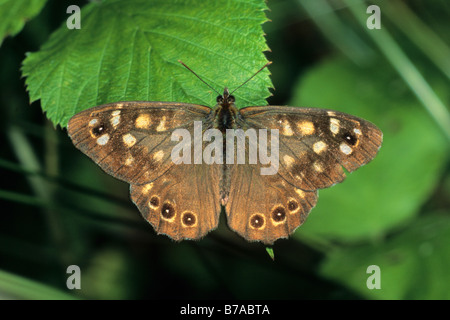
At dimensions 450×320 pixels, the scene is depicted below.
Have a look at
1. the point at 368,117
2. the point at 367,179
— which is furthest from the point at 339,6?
the point at 367,179

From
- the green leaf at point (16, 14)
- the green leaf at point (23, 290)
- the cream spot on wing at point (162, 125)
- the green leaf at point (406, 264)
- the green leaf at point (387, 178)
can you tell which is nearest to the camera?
the green leaf at point (23, 290)

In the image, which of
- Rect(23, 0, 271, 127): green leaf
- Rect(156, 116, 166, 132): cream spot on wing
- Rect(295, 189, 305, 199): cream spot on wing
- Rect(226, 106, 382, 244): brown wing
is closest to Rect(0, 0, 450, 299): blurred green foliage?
Rect(23, 0, 271, 127): green leaf

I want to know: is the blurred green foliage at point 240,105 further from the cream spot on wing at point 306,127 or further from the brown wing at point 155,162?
the cream spot on wing at point 306,127

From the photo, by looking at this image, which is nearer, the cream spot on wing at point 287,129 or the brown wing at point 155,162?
the brown wing at point 155,162

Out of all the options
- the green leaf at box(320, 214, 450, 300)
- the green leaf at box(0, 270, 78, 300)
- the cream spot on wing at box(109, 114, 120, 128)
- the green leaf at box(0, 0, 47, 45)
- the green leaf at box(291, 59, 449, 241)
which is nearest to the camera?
the green leaf at box(0, 270, 78, 300)

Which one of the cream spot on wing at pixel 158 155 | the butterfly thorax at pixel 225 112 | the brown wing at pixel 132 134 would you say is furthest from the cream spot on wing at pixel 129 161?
the butterfly thorax at pixel 225 112

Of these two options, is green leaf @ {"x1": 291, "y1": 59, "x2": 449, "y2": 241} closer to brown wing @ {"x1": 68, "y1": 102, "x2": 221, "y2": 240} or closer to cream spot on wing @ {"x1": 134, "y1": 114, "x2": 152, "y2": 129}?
brown wing @ {"x1": 68, "y1": 102, "x2": 221, "y2": 240}

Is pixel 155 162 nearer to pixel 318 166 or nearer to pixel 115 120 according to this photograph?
pixel 115 120
